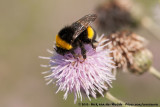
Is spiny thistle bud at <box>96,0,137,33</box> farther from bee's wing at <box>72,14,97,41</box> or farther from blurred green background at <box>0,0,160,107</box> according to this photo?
bee's wing at <box>72,14,97,41</box>

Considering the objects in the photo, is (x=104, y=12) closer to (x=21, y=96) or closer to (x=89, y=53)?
(x=89, y=53)

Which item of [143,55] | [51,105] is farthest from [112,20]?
[51,105]

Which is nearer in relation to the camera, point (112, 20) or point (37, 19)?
point (112, 20)

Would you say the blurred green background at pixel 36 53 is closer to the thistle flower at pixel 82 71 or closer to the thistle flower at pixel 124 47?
the thistle flower at pixel 124 47

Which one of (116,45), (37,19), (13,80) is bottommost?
(13,80)

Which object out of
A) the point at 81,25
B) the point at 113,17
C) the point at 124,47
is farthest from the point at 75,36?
the point at 113,17

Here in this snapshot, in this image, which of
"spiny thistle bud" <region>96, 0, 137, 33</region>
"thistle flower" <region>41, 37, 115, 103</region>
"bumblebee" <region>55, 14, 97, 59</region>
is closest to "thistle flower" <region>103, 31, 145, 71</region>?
"thistle flower" <region>41, 37, 115, 103</region>
